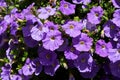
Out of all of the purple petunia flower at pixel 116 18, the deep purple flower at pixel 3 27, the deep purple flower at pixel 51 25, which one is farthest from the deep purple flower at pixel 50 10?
the purple petunia flower at pixel 116 18

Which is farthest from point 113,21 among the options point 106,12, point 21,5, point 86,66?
point 21,5

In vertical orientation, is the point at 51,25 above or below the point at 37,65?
above

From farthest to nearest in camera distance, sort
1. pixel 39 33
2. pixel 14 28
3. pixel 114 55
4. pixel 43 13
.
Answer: pixel 14 28
pixel 43 13
pixel 39 33
pixel 114 55

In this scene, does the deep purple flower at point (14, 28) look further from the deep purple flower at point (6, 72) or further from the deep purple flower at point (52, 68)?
the deep purple flower at point (52, 68)

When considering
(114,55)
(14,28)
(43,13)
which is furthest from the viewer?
(14,28)

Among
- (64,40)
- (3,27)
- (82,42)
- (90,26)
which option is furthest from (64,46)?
(3,27)

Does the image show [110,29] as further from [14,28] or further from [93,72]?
[14,28]
